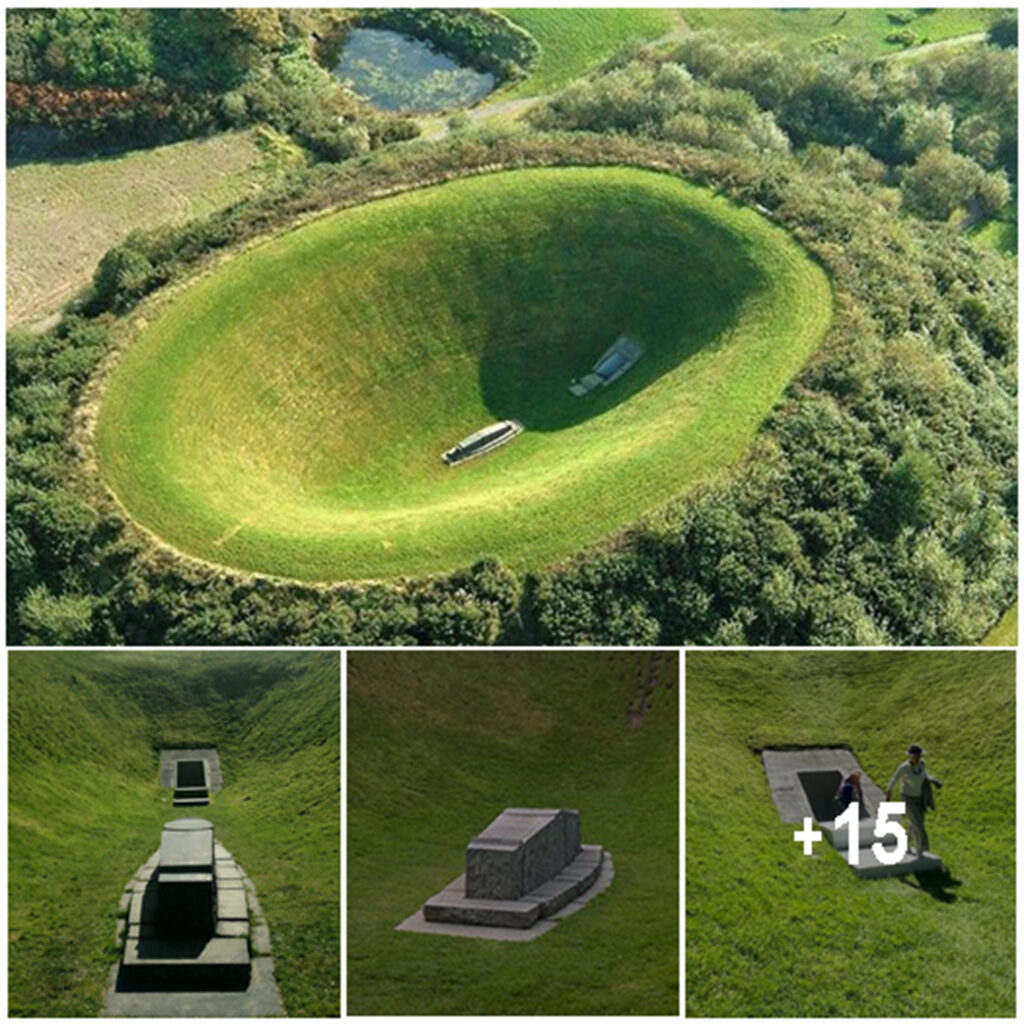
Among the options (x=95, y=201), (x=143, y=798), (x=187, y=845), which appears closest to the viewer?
(x=187, y=845)

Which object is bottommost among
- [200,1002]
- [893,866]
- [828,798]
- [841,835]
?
[200,1002]

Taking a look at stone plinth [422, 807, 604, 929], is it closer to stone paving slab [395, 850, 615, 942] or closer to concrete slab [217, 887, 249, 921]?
stone paving slab [395, 850, 615, 942]

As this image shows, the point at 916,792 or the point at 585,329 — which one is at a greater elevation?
the point at 585,329

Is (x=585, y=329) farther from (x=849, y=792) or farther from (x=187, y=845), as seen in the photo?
(x=187, y=845)

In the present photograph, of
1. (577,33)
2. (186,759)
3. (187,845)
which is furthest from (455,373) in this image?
(577,33)

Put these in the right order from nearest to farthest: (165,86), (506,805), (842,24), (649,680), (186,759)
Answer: (649,680) < (506,805) < (186,759) < (165,86) < (842,24)

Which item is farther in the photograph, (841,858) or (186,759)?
(186,759)

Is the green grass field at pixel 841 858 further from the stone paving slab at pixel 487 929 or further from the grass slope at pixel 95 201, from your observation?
the grass slope at pixel 95 201

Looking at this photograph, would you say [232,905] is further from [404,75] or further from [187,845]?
[404,75]
